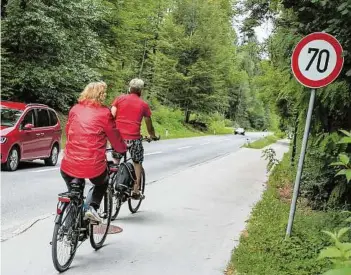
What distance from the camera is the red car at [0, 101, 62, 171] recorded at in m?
13.0

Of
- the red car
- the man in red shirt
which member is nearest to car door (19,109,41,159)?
the red car

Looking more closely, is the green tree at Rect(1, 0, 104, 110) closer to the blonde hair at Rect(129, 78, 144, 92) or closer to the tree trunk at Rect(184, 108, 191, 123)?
the blonde hair at Rect(129, 78, 144, 92)

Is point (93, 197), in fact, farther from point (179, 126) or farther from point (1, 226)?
point (179, 126)

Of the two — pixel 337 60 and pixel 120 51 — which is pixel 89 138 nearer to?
pixel 337 60

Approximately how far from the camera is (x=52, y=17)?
22.9 metres

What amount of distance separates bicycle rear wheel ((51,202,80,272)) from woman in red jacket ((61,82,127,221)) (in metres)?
0.23

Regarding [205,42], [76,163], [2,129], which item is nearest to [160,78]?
[205,42]

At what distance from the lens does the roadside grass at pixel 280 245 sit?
5645 millimetres

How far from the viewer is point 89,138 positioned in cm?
540

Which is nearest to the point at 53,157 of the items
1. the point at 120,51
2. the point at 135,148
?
the point at 135,148

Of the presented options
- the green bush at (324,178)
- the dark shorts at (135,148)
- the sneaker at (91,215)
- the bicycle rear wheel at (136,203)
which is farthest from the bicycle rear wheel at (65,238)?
the green bush at (324,178)

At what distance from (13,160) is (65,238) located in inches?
336

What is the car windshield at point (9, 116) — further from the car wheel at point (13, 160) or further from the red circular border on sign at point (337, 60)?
the red circular border on sign at point (337, 60)

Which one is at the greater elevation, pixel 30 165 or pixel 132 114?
pixel 132 114
